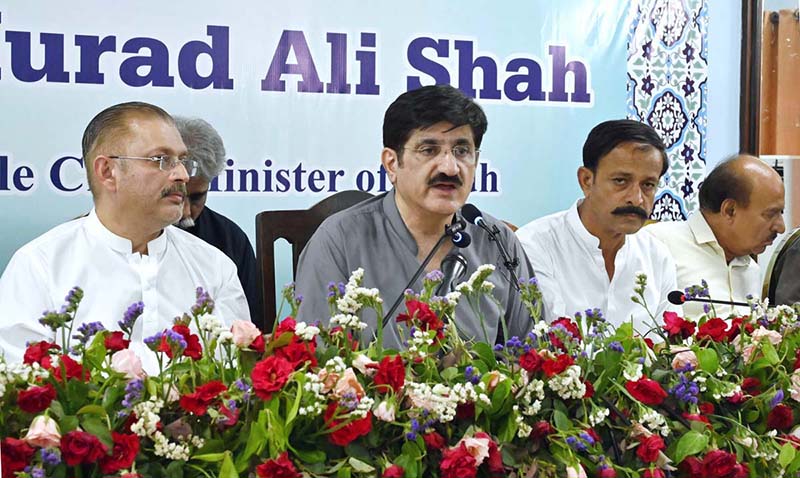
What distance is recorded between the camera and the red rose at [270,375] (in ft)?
3.84

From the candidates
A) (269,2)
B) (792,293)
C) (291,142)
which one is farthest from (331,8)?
(792,293)

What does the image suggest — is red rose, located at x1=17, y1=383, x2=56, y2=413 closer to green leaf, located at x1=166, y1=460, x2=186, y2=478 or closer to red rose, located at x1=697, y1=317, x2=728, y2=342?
green leaf, located at x1=166, y1=460, x2=186, y2=478

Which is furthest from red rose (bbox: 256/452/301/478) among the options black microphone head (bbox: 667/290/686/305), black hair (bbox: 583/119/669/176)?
black hair (bbox: 583/119/669/176)

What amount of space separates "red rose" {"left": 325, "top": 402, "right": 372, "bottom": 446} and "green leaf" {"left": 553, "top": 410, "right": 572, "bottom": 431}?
0.26m

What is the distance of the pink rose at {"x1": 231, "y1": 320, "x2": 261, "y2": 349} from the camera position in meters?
1.25

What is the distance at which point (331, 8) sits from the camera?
3.92m

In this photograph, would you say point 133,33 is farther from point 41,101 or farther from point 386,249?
point 386,249

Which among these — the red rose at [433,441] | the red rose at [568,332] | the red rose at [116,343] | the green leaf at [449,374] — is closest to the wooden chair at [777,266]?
the red rose at [568,332]

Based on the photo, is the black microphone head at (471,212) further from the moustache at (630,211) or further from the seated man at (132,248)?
the moustache at (630,211)

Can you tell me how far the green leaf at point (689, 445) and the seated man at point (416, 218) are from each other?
3.58ft

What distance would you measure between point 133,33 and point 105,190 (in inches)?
46.0

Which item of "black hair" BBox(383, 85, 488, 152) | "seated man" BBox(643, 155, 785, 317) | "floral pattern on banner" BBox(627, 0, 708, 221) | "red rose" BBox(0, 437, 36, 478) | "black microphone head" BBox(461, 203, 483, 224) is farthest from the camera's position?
"floral pattern on banner" BBox(627, 0, 708, 221)

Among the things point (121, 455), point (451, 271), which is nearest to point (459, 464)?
point (121, 455)

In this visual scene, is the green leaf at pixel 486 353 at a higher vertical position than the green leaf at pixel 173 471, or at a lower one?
higher
